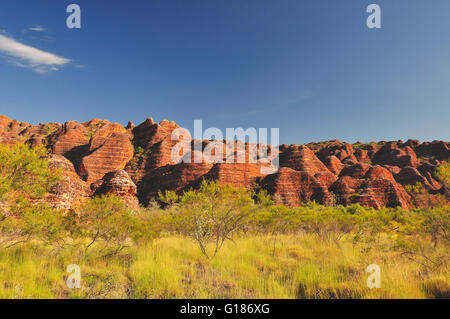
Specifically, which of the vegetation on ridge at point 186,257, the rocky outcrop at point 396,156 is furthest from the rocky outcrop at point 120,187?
the rocky outcrop at point 396,156

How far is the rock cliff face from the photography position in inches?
1204

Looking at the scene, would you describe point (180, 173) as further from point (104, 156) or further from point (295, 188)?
point (295, 188)

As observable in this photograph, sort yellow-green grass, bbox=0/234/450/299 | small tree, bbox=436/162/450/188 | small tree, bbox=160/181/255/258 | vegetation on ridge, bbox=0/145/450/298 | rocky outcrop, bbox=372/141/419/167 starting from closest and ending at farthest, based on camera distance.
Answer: yellow-green grass, bbox=0/234/450/299 → vegetation on ridge, bbox=0/145/450/298 → small tree, bbox=436/162/450/188 → small tree, bbox=160/181/255/258 → rocky outcrop, bbox=372/141/419/167

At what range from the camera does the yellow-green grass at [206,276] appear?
6051mm

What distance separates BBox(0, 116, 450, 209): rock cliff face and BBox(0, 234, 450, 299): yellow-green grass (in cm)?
1722

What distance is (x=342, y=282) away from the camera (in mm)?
7062

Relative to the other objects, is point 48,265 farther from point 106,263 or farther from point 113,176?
point 113,176

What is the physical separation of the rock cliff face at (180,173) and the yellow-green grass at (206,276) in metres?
17.2

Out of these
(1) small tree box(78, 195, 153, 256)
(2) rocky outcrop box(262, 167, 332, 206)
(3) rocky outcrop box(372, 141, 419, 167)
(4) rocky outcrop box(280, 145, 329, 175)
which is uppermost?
(3) rocky outcrop box(372, 141, 419, 167)

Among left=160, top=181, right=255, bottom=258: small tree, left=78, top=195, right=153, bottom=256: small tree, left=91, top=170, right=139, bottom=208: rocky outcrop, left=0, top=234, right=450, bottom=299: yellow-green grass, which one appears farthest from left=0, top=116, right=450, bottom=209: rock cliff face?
left=160, top=181, right=255, bottom=258: small tree

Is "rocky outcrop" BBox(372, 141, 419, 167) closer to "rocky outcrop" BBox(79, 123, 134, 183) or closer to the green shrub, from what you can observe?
"rocky outcrop" BBox(79, 123, 134, 183)

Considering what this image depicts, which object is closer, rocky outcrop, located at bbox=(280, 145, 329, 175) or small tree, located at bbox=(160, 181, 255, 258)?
small tree, located at bbox=(160, 181, 255, 258)

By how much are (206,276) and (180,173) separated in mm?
35693

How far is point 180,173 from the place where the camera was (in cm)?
4225
